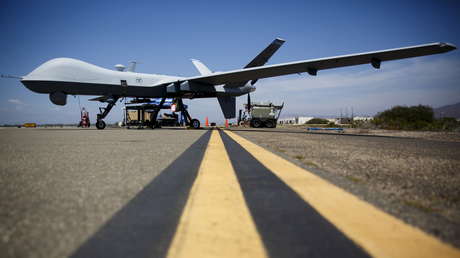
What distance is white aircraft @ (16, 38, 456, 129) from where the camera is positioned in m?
11.2

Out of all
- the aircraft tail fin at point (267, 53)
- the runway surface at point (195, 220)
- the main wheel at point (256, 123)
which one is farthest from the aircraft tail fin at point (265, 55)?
→ the runway surface at point (195, 220)

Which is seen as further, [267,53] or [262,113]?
[262,113]

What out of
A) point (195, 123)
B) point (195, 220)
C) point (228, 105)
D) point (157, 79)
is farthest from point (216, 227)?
point (228, 105)

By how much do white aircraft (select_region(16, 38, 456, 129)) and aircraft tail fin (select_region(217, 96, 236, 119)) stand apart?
0.07 meters

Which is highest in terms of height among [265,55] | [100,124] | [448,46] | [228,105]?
[265,55]

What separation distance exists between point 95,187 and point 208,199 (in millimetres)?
883

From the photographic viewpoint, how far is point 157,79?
1469cm

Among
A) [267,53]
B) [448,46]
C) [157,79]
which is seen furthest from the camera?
[267,53]

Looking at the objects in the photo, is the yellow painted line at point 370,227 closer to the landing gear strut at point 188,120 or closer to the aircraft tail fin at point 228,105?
the landing gear strut at point 188,120

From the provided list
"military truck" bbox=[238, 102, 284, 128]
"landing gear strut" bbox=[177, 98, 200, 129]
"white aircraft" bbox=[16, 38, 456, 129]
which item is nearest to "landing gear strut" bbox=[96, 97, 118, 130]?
"white aircraft" bbox=[16, 38, 456, 129]

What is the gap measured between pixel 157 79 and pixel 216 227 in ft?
47.6

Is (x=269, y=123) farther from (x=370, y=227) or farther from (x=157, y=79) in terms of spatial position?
(x=370, y=227)

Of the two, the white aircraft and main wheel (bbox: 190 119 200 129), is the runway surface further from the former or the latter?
main wheel (bbox: 190 119 200 129)

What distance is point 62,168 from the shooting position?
102 inches
